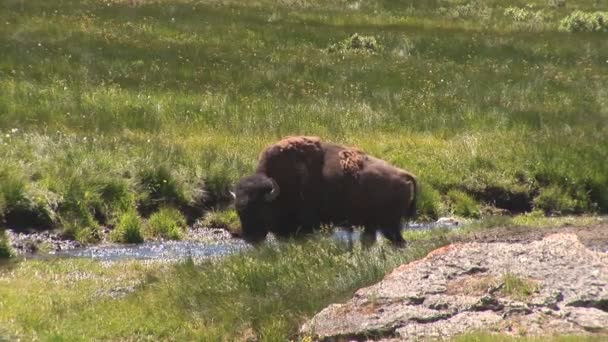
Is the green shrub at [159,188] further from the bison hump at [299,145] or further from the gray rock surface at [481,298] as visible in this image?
the gray rock surface at [481,298]

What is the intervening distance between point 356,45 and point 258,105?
9395mm

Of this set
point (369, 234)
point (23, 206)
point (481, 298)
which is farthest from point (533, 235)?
point (23, 206)

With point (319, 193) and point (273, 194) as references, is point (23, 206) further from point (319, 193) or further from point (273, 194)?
point (319, 193)

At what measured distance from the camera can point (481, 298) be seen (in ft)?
33.8

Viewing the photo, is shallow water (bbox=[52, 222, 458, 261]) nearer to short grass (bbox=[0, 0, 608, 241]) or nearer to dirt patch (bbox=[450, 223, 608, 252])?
short grass (bbox=[0, 0, 608, 241])

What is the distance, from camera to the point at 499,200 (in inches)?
811

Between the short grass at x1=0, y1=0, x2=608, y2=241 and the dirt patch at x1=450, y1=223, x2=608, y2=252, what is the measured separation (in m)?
3.89

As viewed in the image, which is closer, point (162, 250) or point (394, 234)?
point (394, 234)

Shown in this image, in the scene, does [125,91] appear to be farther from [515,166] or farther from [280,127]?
[515,166]

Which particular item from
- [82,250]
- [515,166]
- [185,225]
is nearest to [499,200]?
[515,166]

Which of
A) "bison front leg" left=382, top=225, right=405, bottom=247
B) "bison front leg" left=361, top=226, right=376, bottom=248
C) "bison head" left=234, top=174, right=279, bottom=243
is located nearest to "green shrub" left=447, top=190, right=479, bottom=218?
"bison front leg" left=361, top=226, right=376, bottom=248

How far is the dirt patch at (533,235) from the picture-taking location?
14.0 metres

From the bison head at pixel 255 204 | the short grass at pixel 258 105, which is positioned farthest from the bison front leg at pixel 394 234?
the short grass at pixel 258 105

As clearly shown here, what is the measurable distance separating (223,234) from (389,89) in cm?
1001
